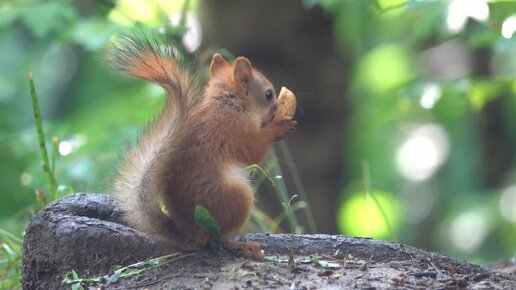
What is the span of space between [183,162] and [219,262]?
1.23 ft

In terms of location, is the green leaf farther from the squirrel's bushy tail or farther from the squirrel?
the squirrel's bushy tail

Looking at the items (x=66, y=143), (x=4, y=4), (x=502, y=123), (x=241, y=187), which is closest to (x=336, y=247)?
(x=241, y=187)

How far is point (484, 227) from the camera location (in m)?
7.46

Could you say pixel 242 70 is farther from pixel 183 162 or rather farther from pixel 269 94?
pixel 183 162

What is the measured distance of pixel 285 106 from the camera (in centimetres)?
356

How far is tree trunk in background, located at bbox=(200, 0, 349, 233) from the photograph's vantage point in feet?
21.4

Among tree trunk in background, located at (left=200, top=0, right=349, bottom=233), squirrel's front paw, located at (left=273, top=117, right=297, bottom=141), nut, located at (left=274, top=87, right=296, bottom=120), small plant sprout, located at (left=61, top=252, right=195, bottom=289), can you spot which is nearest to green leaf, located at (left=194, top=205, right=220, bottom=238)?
small plant sprout, located at (left=61, top=252, right=195, bottom=289)

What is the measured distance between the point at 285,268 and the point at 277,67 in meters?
3.72

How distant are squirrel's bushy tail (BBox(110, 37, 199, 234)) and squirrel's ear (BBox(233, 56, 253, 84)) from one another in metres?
0.38

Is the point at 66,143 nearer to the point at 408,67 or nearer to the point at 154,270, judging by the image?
the point at 154,270

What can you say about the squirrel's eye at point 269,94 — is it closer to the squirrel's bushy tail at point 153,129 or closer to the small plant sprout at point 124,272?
the squirrel's bushy tail at point 153,129

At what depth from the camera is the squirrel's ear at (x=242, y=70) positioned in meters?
3.55

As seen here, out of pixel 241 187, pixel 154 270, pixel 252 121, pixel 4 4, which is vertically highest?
pixel 4 4

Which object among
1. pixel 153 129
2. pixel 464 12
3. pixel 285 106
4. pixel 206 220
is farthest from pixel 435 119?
pixel 206 220
